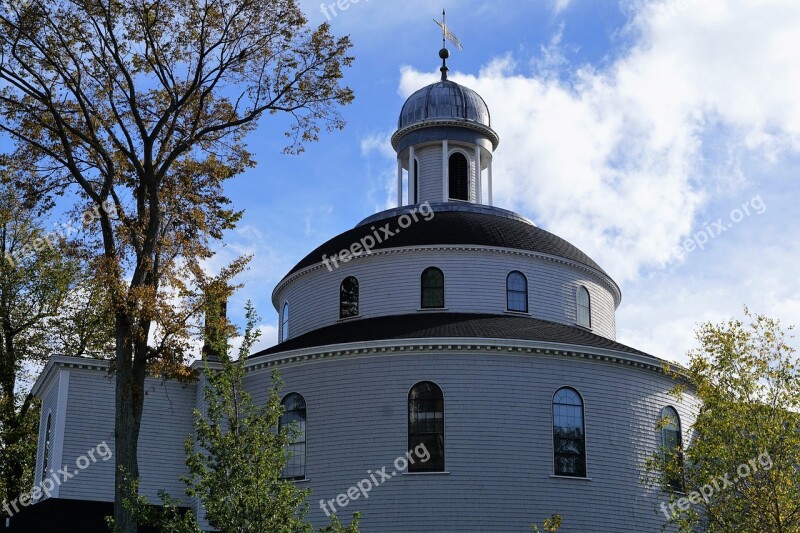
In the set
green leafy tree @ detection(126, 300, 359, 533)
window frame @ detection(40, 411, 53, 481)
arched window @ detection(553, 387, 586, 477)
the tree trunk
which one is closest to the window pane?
arched window @ detection(553, 387, 586, 477)

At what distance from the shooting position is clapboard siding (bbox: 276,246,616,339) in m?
34.2

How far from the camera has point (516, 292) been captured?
34.7 meters

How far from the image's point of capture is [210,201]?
1188 inches

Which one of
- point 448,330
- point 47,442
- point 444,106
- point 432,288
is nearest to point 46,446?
point 47,442

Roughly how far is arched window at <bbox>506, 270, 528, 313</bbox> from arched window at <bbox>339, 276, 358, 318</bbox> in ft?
17.2

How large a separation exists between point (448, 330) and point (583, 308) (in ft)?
24.9

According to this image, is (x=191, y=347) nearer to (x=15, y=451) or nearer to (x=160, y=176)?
(x=160, y=176)

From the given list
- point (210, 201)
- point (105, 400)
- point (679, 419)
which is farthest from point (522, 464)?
point (105, 400)

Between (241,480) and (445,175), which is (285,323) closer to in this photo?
(445,175)

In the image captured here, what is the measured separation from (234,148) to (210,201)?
1768 mm

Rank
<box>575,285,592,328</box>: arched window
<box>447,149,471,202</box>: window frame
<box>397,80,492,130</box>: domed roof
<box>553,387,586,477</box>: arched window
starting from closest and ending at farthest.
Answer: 1. <box>553,387,586,477</box>: arched window
2. <box>575,285,592,328</box>: arched window
3. <box>447,149,471,202</box>: window frame
4. <box>397,80,492,130</box>: domed roof

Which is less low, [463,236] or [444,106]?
[444,106]

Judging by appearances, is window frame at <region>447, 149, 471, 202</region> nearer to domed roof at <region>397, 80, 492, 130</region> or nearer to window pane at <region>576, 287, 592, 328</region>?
domed roof at <region>397, 80, 492, 130</region>

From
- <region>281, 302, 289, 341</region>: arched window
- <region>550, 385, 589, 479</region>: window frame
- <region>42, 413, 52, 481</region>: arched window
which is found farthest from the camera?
<region>281, 302, 289, 341</region>: arched window
